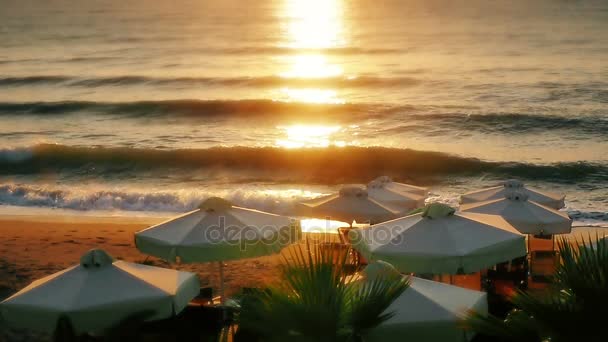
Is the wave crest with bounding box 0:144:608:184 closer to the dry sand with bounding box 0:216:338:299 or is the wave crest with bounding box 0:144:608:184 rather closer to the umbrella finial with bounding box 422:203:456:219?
the dry sand with bounding box 0:216:338:299

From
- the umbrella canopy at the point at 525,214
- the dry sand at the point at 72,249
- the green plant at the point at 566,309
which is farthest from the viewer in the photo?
the dry sand at the point at 72,249

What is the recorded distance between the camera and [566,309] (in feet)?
16.3

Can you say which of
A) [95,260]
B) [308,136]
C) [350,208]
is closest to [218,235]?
[95,260]

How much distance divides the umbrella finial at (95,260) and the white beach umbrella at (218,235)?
4.32 feet

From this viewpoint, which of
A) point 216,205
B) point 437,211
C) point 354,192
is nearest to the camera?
point 437,211

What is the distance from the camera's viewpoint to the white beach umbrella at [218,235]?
9.18m

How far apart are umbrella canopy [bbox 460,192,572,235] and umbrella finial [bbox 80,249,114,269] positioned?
556cm

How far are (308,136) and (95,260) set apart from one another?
78.2 feet

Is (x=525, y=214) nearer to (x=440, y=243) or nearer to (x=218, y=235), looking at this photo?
(x=440, y=243)

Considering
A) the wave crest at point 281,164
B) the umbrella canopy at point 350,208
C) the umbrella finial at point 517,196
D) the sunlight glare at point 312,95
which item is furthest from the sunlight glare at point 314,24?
the umbrella finial at point 517,196

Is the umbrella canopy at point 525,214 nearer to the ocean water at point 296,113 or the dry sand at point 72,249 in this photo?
the dry sand at point 72,249

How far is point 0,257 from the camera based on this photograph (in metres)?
14.4

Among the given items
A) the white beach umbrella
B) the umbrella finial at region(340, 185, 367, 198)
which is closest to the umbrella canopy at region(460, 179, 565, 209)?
the umbrella finial at region(340, 185, 367, 198)

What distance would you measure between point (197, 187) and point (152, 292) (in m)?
16.4
